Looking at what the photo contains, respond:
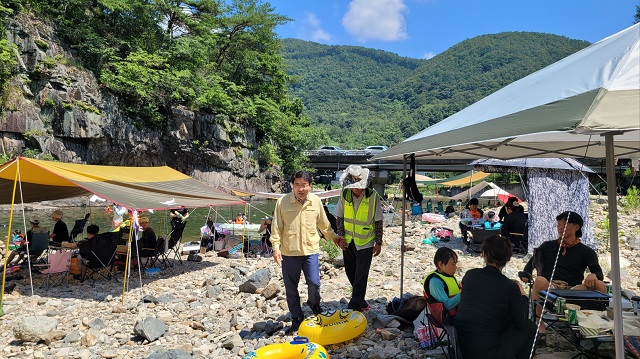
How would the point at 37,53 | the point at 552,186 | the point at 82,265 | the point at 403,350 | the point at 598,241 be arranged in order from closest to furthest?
the point at 403,350 < the point at 82,265 < the point at 552,186 < the point at 598,241 < the point at 37,53

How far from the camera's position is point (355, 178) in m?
4.60

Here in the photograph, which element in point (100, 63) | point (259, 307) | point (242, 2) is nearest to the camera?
point (259, 307)

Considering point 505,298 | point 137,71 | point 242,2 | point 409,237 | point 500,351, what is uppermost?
point 242,2

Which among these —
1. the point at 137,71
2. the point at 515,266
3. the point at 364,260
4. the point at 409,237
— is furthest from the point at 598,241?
the point at 137,71

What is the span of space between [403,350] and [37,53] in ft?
96.7

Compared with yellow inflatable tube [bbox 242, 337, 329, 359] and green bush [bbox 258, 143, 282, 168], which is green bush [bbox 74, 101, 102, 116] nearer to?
green bush [bbox 258, 143, 282, 168]

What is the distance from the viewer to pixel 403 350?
409 cm

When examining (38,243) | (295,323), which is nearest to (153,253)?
(38,243)

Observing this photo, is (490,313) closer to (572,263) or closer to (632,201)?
(572,263)

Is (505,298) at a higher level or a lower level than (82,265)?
higher

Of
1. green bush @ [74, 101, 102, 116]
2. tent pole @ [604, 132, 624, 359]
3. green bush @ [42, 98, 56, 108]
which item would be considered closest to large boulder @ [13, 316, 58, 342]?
tent pole @ [604, 132, 624, 359]

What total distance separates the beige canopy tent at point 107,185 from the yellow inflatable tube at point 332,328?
3.97 m

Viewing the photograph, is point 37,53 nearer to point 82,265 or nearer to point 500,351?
point 82,265

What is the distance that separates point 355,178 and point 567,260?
244cm
